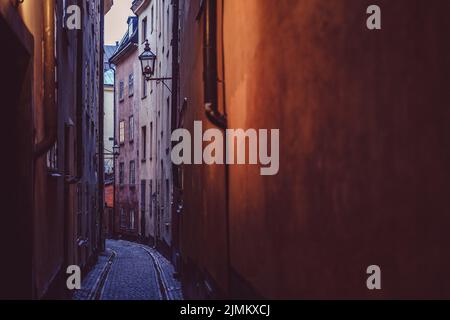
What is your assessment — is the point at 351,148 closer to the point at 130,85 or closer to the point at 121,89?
the point at 130,85

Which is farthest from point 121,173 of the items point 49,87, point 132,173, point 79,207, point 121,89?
point 49,87

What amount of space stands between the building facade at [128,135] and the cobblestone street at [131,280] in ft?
32.7

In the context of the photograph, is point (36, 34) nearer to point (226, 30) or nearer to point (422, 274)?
point (226, 30)

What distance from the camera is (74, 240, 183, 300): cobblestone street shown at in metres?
11.2

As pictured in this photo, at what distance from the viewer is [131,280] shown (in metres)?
13.7

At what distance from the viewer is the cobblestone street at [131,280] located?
11188mm

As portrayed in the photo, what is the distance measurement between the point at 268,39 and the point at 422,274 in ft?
9.30

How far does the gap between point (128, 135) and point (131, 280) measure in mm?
18354

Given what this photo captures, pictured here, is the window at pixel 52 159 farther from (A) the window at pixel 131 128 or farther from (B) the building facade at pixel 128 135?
(A) the window at pixel 131 128

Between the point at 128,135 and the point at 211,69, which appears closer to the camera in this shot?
the point at 211,69

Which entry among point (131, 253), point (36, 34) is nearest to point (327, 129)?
point (36, 34)

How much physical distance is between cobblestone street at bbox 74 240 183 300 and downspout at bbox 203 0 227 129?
458 centimetres

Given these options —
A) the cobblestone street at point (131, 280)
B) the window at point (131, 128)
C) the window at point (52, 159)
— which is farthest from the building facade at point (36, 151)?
the window at point (131, 128)

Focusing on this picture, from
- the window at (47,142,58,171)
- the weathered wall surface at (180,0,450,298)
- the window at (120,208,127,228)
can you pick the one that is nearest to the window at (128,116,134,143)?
the window at (120,208,127,228)
